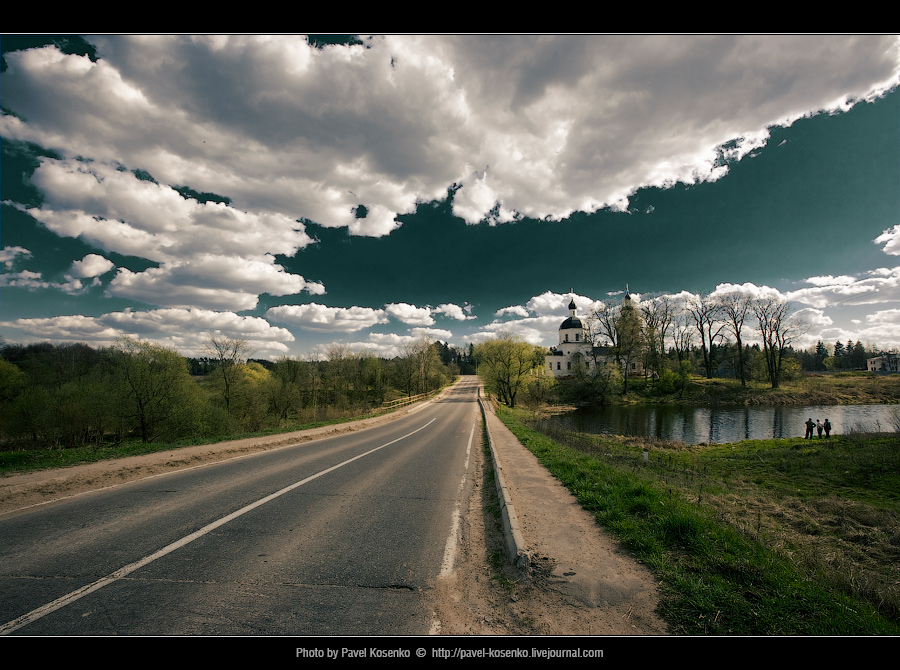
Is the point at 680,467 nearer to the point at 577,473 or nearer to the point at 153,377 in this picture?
the point at 577,473

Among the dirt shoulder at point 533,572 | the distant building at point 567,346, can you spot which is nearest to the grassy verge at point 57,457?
the dirt shoulder at point 533,572

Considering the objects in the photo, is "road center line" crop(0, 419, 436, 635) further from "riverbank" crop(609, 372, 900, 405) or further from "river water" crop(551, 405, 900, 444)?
"riverbank" crop(609, 372, 900, 405)

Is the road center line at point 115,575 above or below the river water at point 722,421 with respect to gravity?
above

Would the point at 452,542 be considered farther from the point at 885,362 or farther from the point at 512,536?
the point at 885,362

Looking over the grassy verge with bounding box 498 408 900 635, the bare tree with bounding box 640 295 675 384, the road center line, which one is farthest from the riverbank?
the road center line

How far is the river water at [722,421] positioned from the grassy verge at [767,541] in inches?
571

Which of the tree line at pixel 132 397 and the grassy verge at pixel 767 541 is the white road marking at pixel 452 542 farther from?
the tree line at pixel 132 397

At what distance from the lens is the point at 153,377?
770 inches

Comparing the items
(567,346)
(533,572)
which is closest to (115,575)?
(533,572)

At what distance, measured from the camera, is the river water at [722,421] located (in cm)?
2538

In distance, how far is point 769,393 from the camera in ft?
145

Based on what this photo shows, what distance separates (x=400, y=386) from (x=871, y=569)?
55782 mm

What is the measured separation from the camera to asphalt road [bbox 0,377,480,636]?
102 inches

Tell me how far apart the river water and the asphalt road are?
86.2ft
